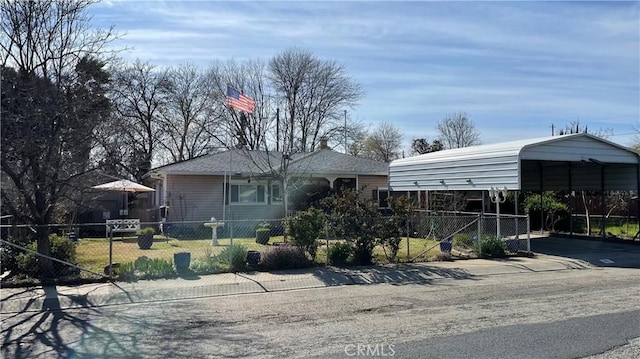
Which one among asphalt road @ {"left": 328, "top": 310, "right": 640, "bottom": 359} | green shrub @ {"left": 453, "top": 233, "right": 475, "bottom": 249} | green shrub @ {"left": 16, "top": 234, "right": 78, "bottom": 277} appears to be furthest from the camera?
green shrub @ {"left": 453, "top": 233, "right": 475, "bottom": 249}

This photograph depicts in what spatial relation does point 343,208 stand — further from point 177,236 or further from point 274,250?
point 177,236

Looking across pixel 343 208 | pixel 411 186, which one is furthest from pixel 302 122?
pixel 343 208

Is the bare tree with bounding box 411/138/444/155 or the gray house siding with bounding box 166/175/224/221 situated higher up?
the bare tree with bounding box 411/138/444/155

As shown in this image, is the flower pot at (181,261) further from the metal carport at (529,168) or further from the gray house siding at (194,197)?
the gray house siding at (194,197)

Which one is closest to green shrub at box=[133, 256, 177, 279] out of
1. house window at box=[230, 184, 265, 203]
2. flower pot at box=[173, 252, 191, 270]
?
flower pot at box=[173, 252, 191, 270]

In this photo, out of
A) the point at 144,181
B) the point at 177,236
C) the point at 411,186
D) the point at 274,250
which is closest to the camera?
the point at 274,250

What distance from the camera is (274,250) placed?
12711 millimetres

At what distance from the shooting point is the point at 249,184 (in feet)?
82.8

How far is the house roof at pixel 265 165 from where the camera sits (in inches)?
944

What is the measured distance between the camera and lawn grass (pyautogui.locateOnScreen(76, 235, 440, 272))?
44.3 ft

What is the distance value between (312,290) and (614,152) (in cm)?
1391

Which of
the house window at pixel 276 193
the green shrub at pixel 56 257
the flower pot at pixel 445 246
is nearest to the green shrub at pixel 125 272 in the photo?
the green shrub at pixel 56 257

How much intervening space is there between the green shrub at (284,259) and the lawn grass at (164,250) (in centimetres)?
64

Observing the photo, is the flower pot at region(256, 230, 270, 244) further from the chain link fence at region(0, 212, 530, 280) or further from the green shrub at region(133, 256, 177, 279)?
the green shrub at region(133, 256, 177, 279)
